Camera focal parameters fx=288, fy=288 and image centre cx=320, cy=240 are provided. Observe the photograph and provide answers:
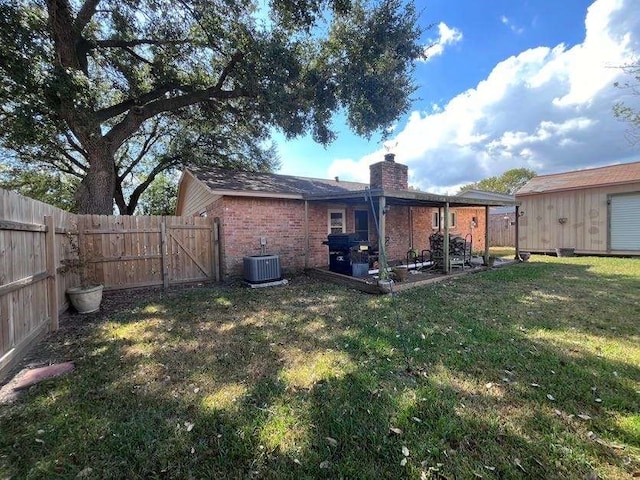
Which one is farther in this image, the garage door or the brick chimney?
the garage door

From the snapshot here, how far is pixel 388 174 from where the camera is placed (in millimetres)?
11633

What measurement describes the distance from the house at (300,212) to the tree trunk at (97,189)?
2.58m

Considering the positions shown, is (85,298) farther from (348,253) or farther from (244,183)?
(348,253)

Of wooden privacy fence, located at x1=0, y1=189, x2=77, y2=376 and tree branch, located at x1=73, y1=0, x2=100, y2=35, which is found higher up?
tree branch, located at x1=73, y1=0, x2=100, y2=35

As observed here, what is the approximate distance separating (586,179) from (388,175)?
10.7m

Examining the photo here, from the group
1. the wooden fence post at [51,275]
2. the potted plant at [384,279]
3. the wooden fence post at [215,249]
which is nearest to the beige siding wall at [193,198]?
the wooden fence post at [215,249]

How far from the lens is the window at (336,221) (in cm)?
1084

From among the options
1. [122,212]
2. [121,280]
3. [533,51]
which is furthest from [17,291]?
[122,212]

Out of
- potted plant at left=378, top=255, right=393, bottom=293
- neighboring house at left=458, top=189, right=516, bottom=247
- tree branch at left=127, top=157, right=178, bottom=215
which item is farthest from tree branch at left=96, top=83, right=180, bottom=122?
neighboring house at left=458, top=189, right=516, bottom=247

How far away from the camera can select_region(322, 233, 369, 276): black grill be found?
8117 millimetres

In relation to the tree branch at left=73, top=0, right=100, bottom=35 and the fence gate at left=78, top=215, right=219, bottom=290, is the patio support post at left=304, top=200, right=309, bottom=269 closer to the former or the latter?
the fence gate at left=78, top=215, right=219, bottom=290

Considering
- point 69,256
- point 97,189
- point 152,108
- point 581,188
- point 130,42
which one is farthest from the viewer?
point 581,188

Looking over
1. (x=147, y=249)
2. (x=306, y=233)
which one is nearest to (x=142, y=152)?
(x=147, y=249)

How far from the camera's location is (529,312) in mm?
5172
